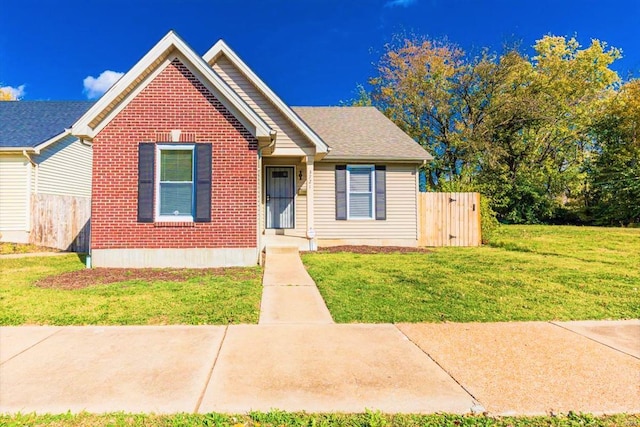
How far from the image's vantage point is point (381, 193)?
41.0 ft

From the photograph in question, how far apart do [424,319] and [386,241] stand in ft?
26.2

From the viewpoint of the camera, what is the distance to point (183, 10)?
53.8 ft

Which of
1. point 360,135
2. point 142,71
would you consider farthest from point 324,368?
point 360,135

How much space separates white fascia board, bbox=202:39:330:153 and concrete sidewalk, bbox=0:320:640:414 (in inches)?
288

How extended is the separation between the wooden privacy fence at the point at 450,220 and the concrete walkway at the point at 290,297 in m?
6.11

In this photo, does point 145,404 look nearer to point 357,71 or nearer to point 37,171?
point 37,171

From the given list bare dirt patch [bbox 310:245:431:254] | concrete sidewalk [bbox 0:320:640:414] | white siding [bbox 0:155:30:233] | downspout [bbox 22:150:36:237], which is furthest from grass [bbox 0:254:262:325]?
white siding [bbox 0:155:30:233]

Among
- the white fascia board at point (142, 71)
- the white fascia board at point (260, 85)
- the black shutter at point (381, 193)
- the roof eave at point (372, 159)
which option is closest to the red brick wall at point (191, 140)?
the white fascia board at point (142, 71)

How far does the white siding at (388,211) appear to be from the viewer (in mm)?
12438

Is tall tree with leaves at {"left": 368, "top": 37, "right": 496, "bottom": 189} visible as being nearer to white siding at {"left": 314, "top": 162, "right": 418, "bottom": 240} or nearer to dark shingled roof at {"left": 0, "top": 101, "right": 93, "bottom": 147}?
white siding at {"left": 314, "top": 162, "right": 418, "bottom": 240}

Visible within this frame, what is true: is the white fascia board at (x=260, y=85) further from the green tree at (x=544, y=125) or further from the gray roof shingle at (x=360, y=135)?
the green tree at (x=544, y=125)

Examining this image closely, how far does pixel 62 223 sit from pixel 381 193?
11.5m

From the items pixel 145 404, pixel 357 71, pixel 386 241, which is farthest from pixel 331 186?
pixel 357 71

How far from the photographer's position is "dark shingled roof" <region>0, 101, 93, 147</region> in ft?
46.2
